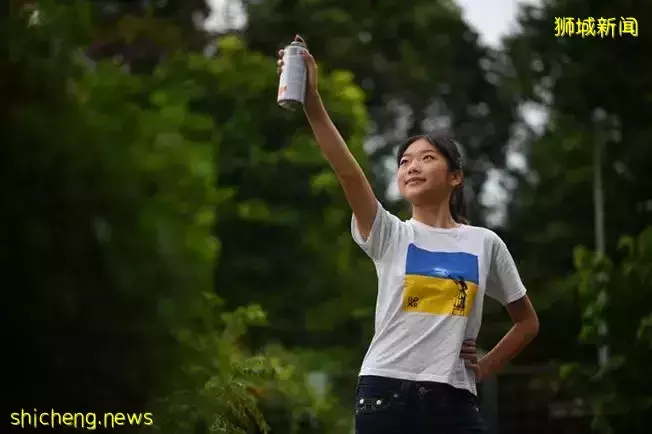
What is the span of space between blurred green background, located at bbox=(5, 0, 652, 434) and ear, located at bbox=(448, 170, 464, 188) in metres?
1.39

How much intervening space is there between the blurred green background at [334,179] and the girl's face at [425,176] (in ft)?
4.60

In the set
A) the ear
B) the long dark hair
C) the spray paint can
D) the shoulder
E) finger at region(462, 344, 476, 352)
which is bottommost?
finger at region(462, 344, 476, 352)

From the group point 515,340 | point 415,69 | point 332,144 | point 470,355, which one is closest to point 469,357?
point 470,355

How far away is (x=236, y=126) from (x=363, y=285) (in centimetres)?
79

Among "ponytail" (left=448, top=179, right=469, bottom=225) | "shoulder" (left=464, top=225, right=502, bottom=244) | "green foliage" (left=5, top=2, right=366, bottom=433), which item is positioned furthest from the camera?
"green foliage" (left=5, top=2, right=366, bottom=433)

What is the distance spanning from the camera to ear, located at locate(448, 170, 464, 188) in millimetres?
1348

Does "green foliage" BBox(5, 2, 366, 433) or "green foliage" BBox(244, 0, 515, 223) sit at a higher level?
"green foliage" BBox(244, 0, 515, 223)

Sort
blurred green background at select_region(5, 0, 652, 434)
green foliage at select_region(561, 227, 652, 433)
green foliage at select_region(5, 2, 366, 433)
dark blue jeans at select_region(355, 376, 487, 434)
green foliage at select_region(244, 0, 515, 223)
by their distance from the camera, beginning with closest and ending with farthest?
dark blue jeans at select_region(355, 376, 487, 434) → green foliage at select_region(5, 2, 366, 433) → blurred green background at select_region(5, 0, 652, 434) → green foliage at select_region(561, 227, 652, 433) → green foliage at select_region(244, 0, 515, 223)

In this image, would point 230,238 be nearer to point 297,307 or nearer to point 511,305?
point 297,307

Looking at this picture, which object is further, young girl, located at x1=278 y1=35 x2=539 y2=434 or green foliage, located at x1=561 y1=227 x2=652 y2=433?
green foliage, located at x1=561 y1=227 x2=652 y2=433

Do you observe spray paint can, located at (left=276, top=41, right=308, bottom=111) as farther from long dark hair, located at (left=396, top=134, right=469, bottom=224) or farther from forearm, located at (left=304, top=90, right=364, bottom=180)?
long dark hair, located at (left=396, top=134, right=469, bottom=224)

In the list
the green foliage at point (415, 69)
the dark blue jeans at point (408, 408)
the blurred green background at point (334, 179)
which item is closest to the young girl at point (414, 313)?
the dark blue jeans at point (408, 408)

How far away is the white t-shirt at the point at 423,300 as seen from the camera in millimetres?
1217

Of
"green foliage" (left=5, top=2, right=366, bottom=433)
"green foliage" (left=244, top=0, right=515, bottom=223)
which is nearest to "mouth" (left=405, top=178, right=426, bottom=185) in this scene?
"green foliage" (left=5, top=2, right=366, bottom=433)
